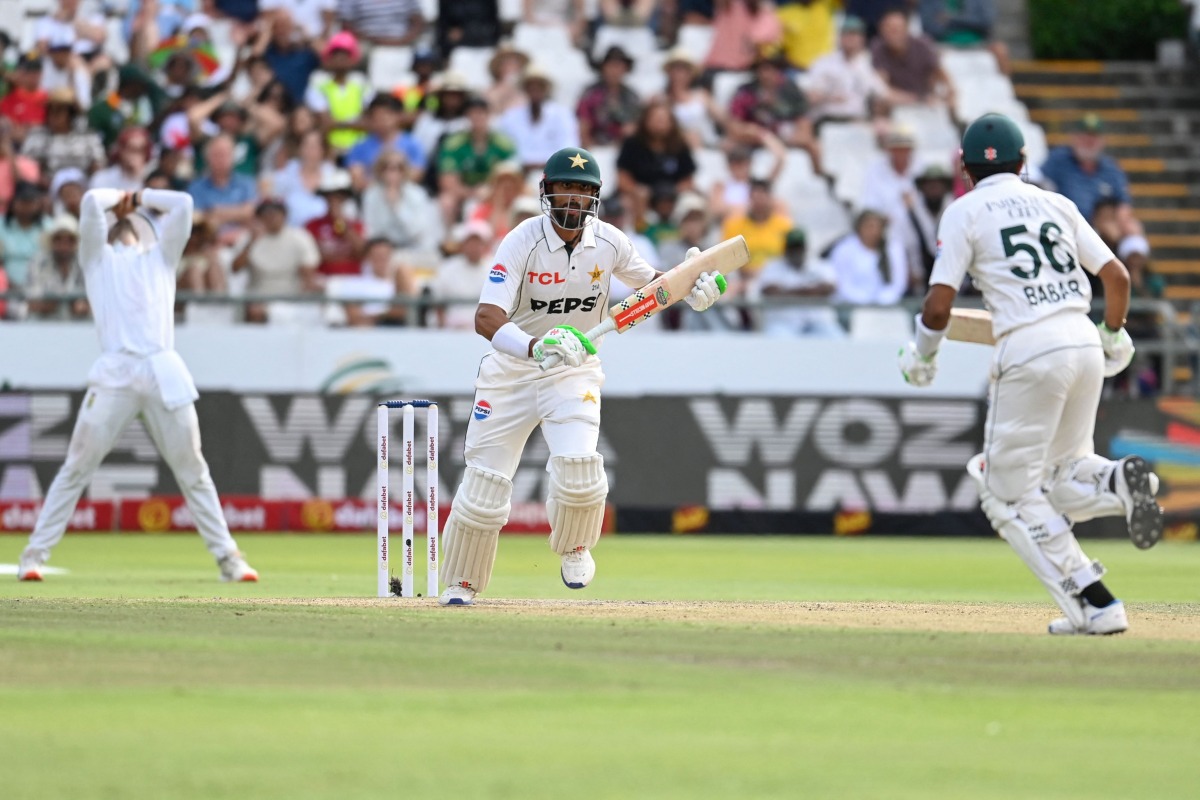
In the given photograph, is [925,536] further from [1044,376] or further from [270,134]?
[1044,376]

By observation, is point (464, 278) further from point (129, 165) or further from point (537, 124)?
point (129, 165)

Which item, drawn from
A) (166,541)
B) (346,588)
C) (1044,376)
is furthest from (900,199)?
(1044,376)

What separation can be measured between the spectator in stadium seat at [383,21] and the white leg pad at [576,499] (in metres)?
12.2

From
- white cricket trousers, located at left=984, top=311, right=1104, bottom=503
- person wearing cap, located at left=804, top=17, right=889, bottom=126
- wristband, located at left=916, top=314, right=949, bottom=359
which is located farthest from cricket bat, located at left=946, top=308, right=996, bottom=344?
person wearing cap, located at left=804, top=17, right=889, bottom=126

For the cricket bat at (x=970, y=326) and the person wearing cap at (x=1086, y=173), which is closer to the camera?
the cricket bat at (x=970, y=326)

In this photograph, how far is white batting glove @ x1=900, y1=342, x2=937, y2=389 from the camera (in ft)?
26.9

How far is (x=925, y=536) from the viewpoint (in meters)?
17.8

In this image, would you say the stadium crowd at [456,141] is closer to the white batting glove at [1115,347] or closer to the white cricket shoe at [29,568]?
the white cricket shoe at [29,568]

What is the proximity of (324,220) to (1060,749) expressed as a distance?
534 inches

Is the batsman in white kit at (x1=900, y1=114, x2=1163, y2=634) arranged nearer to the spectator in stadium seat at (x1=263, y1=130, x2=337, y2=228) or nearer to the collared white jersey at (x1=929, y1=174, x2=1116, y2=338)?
the collared white jersey at (x1=929, y1=174, x2=1116, y2=338)

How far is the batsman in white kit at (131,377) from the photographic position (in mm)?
11406

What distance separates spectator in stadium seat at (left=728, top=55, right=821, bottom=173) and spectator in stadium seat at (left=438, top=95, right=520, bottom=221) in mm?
2558

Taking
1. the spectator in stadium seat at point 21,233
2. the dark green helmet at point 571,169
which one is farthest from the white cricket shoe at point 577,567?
the spectator in stadium seat at point 21,233

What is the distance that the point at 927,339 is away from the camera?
8.02 meters
